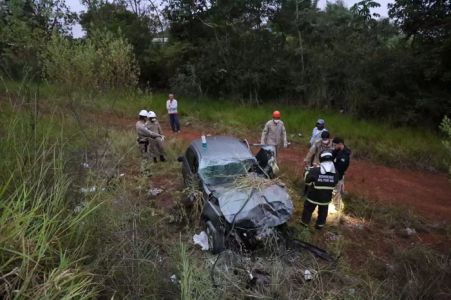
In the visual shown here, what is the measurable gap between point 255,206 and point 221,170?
1.18 m

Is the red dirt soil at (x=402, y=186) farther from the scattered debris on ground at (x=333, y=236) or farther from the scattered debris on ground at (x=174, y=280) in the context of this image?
the scattered debris on ground at (x=174, y=280)

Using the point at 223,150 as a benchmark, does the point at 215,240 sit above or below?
below

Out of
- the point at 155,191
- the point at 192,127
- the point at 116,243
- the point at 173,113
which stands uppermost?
the point at 116,243

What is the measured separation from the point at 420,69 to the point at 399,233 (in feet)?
22.6

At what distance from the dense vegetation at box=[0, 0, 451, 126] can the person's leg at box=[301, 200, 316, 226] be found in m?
6.91

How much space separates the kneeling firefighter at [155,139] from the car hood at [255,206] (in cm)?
363

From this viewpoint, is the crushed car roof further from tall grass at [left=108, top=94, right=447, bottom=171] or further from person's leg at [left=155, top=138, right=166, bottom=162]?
tall grass at [left=108, top=94, right=447, bottom=171]

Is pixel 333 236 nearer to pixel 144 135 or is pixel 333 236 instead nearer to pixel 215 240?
pixel 215 240

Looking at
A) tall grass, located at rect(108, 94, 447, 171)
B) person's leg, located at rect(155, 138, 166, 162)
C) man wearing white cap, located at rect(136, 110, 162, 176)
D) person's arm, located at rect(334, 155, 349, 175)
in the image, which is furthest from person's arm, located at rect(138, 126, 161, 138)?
person's arm, located at rect(334, 155, 349, 175)

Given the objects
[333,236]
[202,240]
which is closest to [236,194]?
[202,240]

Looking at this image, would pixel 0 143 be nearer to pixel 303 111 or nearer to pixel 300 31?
pixel 303 111

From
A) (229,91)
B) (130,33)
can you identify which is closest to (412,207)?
(229,91)

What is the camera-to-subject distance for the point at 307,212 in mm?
5520

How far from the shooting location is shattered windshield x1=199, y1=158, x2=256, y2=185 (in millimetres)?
5410
